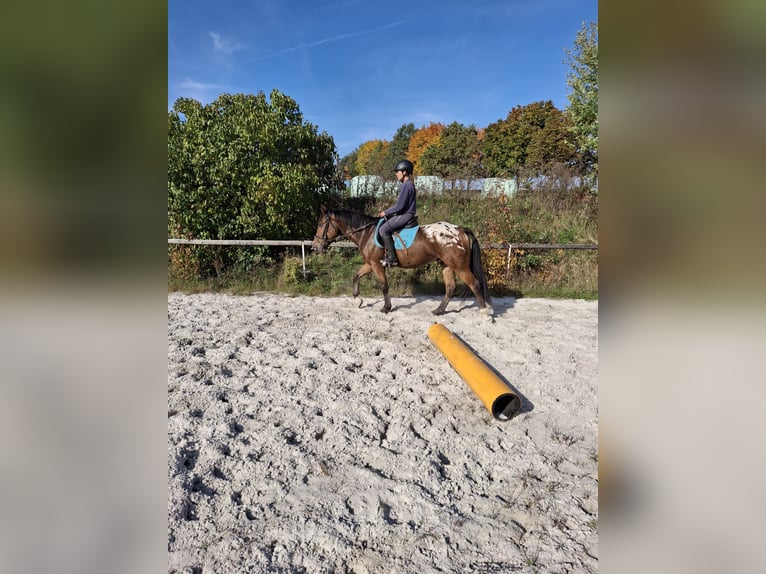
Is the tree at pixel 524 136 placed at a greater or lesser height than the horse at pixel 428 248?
greater

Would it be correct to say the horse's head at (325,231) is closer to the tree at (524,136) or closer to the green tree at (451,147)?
the tree at (524,136)

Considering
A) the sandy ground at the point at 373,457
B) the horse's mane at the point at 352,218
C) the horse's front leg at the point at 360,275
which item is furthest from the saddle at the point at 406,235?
the sandy ground at the point at 373,457

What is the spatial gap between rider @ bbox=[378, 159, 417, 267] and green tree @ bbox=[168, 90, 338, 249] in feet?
9.72

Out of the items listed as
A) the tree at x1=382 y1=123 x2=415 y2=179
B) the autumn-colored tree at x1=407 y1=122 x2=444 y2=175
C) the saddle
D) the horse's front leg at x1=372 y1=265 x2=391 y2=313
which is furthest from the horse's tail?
the autumn-colored tree at x1=407 y1=122 x2=444 y2=175

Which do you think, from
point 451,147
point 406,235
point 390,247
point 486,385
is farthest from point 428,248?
point 451,147

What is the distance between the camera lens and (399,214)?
237 inches

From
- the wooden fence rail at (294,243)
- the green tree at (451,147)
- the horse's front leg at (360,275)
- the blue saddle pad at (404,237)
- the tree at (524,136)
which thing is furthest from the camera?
the green tree at (451,147)

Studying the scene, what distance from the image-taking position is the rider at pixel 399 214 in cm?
580

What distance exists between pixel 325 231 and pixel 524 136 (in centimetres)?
2054

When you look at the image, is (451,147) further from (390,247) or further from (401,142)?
(390,247)

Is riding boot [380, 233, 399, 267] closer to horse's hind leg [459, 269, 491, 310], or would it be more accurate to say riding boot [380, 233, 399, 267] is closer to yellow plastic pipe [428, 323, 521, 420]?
horse's hind leg [459, 269, 491, 310]

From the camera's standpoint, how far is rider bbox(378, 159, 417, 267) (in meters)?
5.80
